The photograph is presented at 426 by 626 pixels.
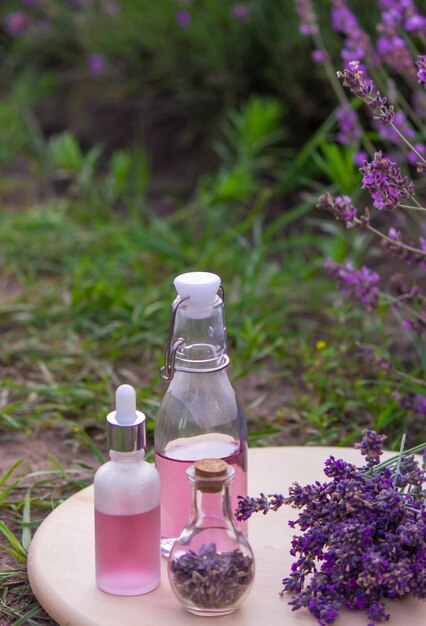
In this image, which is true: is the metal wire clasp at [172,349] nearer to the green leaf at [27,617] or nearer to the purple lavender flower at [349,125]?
the green leaf at [27,617]

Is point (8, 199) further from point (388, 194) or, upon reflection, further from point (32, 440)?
point (388, 194)

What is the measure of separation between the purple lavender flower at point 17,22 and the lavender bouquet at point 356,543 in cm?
356

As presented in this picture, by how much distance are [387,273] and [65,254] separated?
967 millimetres

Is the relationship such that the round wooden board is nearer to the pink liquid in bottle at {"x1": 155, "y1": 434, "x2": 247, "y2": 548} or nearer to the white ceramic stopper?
the pink liquid in bottle at {"x1": 155, "y1": 434, "x2": 247, "y2": 548}


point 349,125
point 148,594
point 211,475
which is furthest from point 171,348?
point 349,125

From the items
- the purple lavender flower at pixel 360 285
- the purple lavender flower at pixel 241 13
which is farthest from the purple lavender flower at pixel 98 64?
the purple lavender flower at pixel 360 285

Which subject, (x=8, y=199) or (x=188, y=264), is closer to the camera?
(x=188, y=264)

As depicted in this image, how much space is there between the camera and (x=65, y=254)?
3080 millimetres

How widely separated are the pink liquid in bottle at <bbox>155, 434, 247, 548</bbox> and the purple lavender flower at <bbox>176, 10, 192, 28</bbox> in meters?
2.50

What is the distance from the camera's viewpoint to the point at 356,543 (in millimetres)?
1301

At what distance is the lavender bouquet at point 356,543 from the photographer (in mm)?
1286

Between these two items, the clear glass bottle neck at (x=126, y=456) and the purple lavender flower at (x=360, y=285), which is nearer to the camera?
the clear glass bottle neck at (x=126, y=456)

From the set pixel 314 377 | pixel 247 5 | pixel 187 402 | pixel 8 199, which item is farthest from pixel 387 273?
pixel 187 402

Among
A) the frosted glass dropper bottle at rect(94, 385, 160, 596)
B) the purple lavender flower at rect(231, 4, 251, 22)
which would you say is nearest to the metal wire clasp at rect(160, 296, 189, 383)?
the frosted glass dropper bottle at rect(94, 385, 160, 596)
